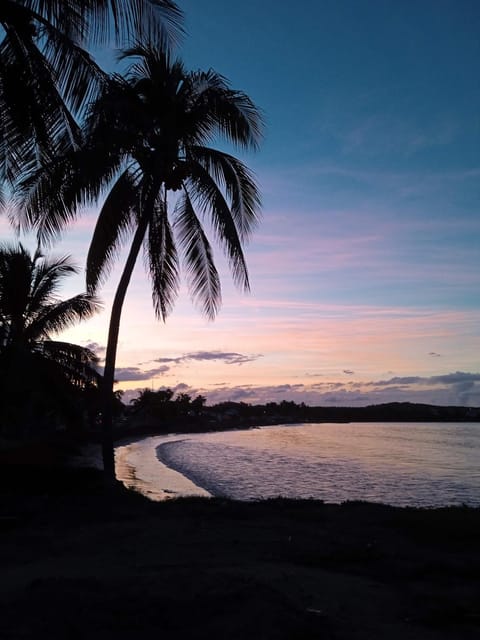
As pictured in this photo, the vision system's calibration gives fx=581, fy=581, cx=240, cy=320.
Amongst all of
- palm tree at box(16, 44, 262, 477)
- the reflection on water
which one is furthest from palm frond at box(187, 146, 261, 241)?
the reflection on water

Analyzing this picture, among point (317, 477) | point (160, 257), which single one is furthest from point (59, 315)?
point (317, 477)

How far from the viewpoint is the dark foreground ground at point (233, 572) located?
403cm

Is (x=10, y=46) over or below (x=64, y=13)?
below

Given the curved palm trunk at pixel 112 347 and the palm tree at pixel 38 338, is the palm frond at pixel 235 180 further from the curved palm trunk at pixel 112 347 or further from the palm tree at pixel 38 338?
the palm tree at pixel 38 338

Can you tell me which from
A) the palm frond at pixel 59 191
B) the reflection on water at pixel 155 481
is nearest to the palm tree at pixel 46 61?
the palm frond at pixel 59 191

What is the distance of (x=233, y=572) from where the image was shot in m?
5.33

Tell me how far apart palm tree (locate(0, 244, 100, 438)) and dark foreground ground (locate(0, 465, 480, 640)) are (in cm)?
874

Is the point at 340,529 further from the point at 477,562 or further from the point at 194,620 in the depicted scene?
the point at 194,620

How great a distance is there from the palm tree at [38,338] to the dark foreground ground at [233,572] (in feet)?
28.7

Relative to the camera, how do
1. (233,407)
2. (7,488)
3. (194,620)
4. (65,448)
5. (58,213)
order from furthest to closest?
(233,407), (65,448), (7,488), (58,213), (194,620)

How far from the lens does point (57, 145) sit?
326 inches

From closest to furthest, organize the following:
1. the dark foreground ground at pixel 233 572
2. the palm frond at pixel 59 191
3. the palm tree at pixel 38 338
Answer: the dark foreground ground at pixel 233 572, the palm frond at pixel 59 191, the palm tree at pixel 38 338

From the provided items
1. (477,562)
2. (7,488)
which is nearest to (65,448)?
(7,488)

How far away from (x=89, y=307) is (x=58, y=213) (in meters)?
10.1
